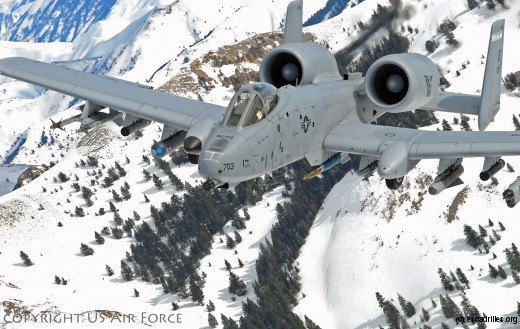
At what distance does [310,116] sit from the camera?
32.7 metres

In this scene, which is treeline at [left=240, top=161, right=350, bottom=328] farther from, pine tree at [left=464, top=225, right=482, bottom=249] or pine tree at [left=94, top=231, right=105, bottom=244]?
pine tree at [left=94, top=231, right=105, bottom=244]

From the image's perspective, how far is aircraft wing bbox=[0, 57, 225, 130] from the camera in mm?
35688

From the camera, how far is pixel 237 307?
97062 mm

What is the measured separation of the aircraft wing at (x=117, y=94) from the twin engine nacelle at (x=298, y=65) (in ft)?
13.4

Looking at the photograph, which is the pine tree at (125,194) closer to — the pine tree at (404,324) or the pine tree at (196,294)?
the pine tree at (196,294)

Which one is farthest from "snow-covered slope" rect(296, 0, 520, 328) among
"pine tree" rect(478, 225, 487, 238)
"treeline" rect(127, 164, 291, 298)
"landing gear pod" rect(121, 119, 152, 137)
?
"landing gear pod" rect(121, 119, 152, 137)

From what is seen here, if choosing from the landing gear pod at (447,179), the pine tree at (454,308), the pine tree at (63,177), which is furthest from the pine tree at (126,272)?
the landing gear pod at (447,179)

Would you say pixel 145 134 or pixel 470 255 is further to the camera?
pixel 145 134

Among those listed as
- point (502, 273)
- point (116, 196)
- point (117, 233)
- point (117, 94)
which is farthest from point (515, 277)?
point (116, 196)

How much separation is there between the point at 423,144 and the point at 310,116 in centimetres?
527

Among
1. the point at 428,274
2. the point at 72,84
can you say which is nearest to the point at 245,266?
the point at 428,274

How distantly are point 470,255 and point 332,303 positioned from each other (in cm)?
1910

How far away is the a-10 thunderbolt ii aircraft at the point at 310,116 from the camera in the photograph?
96.2 feet

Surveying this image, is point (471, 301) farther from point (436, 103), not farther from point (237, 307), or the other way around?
point (436, 103)
